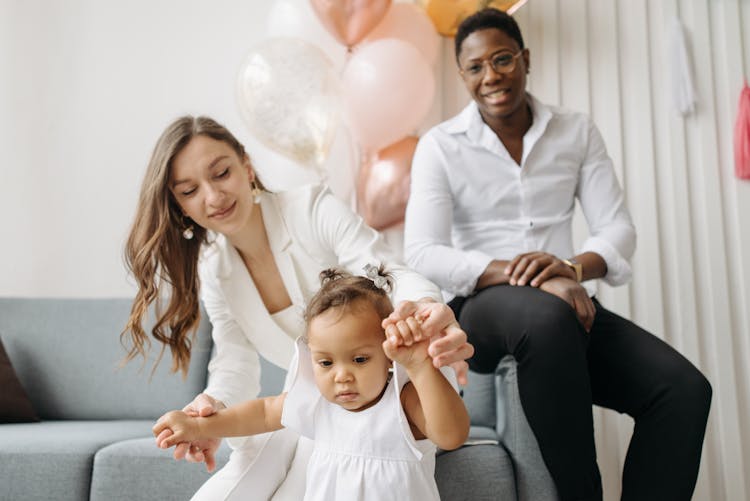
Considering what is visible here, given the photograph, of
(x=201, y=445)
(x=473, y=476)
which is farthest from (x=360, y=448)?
(x=473, y=476)

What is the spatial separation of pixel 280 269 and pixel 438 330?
1.97 feet

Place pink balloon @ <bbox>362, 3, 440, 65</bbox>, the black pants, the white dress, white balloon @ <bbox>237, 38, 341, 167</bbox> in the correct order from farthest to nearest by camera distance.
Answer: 1. pink balloon @ <bbox>362, 3, 440, 65</bbox>
2. white balloon @ <bbox>237, 38, 341, 167</bbox>
3. the black pants
4. the white dress

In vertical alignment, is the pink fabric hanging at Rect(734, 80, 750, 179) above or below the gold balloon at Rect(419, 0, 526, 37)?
below

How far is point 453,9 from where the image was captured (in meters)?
2.36

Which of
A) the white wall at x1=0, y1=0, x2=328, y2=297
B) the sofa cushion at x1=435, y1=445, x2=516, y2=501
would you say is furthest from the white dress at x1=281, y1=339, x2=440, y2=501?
the white wall at x1=0, y1=0, x2=328, y2=297

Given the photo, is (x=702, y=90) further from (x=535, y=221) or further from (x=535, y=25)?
(x=535, y=221)

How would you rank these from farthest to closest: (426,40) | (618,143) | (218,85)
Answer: (218,85), (618,143), (426,40)

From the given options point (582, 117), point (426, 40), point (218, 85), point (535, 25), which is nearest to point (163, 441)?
point (582, 117)

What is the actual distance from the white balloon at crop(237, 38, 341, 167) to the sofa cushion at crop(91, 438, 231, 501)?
3.34 ft

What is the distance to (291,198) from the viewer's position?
158cm

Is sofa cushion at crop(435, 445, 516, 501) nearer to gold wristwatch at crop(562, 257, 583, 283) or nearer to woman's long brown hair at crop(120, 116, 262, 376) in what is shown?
gold wristwatch at crop(562, 257, 583, 283)

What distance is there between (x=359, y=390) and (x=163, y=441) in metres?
0.34

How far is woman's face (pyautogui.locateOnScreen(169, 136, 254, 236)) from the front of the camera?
1.43 meters

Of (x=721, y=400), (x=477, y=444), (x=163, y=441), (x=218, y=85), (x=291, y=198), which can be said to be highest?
(x=218, y=85)
